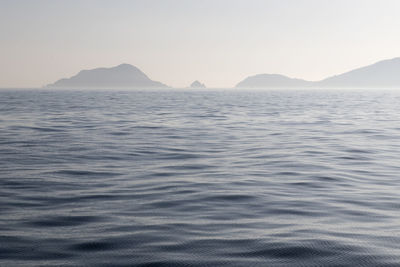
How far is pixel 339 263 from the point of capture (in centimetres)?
566

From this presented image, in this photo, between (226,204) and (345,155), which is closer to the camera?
(226,204)

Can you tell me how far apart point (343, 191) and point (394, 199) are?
116cm

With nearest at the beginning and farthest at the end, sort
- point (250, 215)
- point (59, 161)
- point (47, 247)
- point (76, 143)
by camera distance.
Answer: point (47, 247), point (250, 215), point (59, 161), point (76, 143)

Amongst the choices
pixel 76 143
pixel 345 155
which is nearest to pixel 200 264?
pixel 345 155

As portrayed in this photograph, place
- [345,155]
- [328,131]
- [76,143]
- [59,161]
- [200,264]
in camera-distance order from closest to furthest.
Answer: [200,264] → [59,161] → [345,155] → [76,143] → [328,131]

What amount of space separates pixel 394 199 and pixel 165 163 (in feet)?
23.0

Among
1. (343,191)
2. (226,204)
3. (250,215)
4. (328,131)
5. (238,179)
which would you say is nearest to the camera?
(250,215)

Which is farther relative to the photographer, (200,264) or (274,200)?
(274,200)

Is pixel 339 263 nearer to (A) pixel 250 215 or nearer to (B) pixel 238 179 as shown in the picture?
(A) pixel 250 215

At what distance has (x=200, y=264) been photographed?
5.60m

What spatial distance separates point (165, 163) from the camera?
46.6 ft

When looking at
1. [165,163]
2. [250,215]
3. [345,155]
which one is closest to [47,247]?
[250,215]

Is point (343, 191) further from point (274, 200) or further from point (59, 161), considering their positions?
point (59, 161)

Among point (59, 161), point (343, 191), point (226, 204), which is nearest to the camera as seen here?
point (226, 204)
